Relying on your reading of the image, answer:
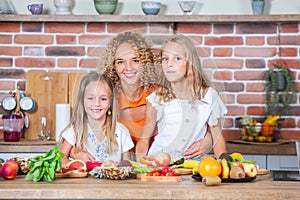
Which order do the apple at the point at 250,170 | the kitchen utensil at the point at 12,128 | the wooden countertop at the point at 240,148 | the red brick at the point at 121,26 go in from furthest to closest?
the red brick at the point at 121,26 → the kitchen utensil at the point at 12,128 → the wooden countertop at the point at 240,148 → the apple at the point at 250,170

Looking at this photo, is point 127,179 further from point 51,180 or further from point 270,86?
point 270,86

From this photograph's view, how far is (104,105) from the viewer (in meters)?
2.97

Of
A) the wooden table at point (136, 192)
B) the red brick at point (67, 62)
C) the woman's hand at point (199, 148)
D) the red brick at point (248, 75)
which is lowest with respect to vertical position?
the wooden table at point (136, 192)

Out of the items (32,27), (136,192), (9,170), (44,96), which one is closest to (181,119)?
(136,192)

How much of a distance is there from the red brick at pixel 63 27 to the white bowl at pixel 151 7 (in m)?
0.48

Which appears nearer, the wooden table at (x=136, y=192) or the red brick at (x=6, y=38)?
the wooden table at (x=136, y=192)

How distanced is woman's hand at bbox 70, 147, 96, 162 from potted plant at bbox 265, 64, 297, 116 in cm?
187

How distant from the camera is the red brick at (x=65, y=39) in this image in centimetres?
471

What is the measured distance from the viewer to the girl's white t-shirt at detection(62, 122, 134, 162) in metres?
3.02

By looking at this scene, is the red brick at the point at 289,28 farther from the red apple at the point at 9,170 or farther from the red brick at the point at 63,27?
the red apple at the point at 9,170

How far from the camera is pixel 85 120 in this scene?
3.03m

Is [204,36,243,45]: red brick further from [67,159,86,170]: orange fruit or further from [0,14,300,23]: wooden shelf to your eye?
[67,159,86,170]: orange fruit

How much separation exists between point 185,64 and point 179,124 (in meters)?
0.29

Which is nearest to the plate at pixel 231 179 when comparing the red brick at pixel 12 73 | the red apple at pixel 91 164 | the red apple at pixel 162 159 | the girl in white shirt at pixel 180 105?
the red apple at pixel 162 159
